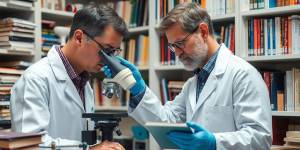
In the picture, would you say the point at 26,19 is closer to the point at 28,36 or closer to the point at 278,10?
the point at 28,36

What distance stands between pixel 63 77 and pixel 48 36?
1.32 metres

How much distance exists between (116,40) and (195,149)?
60cm

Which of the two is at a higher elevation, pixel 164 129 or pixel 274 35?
pixel 274 35

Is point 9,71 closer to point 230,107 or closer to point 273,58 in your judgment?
point 230,107

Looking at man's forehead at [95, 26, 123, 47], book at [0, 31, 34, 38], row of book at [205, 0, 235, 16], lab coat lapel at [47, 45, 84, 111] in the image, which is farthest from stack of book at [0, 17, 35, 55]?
row of book at [205, 0, 235, 16]

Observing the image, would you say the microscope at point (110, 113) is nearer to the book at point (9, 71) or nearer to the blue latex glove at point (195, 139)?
the blue latex glove at point (195, 139)

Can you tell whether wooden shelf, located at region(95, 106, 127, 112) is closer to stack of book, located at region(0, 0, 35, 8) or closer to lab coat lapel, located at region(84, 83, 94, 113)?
stack of book, located at region(0, 0, 35, 8)

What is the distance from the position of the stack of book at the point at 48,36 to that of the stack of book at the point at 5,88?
343 mm

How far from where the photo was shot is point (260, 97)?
5.51 ft

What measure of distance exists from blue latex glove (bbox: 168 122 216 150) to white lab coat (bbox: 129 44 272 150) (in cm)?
4

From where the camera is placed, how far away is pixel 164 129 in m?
1.54

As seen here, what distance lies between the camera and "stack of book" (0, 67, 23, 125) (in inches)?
101

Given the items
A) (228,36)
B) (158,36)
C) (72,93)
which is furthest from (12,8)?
(228,36)

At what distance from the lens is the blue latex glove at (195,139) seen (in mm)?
1550
